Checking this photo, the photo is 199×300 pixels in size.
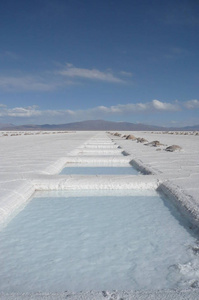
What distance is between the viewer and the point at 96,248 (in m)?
1.90

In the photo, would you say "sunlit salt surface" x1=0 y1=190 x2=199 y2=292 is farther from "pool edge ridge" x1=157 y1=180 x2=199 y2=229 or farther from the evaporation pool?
the evaporation pool

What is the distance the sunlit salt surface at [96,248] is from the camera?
58.3 inches

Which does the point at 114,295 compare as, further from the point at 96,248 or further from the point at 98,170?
the point at 98,170

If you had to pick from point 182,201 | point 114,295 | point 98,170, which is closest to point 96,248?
point 114,295

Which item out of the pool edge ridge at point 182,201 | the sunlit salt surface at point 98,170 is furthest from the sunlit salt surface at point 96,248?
the sunlit salt surface at point 98,170

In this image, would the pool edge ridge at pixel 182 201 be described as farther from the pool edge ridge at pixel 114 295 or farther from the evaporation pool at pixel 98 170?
the evaporation pool at pixel 98 170

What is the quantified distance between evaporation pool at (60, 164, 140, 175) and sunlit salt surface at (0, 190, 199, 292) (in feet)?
6.81

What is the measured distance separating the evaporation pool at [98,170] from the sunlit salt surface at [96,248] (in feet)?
6.81

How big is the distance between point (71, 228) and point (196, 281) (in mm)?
1136

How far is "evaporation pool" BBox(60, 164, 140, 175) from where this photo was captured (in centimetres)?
515

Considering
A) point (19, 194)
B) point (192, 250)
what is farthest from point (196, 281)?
point (19, 194)

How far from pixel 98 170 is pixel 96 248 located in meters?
3.58

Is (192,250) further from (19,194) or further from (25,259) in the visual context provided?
(19,194)

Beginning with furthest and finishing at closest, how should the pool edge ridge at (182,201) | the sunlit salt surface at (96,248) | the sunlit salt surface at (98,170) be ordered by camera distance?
the sunlit salt surface at (98,170) → the pool edge ridge at (182,201) → the sunlit salt surface at (96,248)
